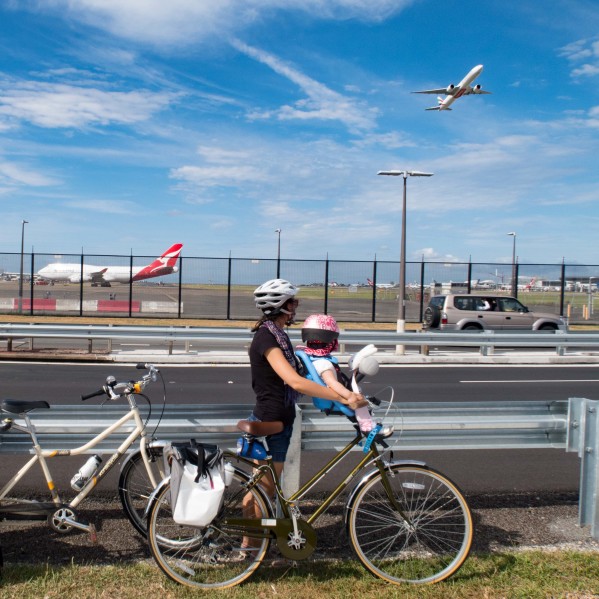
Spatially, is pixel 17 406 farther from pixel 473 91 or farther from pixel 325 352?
pixel 473 91

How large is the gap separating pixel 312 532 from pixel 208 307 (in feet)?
91.4

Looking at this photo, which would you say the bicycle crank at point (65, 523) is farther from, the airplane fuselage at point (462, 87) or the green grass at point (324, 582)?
the airplane fuselage at point (462, 87)

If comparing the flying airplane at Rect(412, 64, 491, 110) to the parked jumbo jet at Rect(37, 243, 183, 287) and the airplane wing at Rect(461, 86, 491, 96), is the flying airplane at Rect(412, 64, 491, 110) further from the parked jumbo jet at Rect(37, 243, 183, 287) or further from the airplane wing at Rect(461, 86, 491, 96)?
the parked jumbo jet at Rect(37, 243, 183, 287)

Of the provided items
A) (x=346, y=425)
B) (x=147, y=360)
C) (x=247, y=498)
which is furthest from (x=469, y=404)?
(x=147, y=360)

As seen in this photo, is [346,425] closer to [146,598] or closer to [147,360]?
[146,598]

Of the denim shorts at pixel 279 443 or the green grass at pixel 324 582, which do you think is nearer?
the green grass at pixel 324 582

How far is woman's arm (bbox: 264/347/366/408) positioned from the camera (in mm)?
3594

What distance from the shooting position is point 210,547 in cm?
376

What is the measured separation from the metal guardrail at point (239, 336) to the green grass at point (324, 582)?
33.6ft

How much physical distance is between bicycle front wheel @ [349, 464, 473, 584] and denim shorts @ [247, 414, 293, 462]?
498 mm

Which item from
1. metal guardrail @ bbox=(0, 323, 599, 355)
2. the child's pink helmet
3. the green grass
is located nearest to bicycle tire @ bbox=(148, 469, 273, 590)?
the green grass

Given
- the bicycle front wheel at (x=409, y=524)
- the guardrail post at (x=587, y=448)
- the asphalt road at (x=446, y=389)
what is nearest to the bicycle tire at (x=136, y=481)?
the bicycle front wheel at (x=409, y=524)

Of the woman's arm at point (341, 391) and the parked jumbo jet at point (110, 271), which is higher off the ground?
the parked jumbo jet at point (110, 271)

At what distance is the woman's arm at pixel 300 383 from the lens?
3.59 meters
